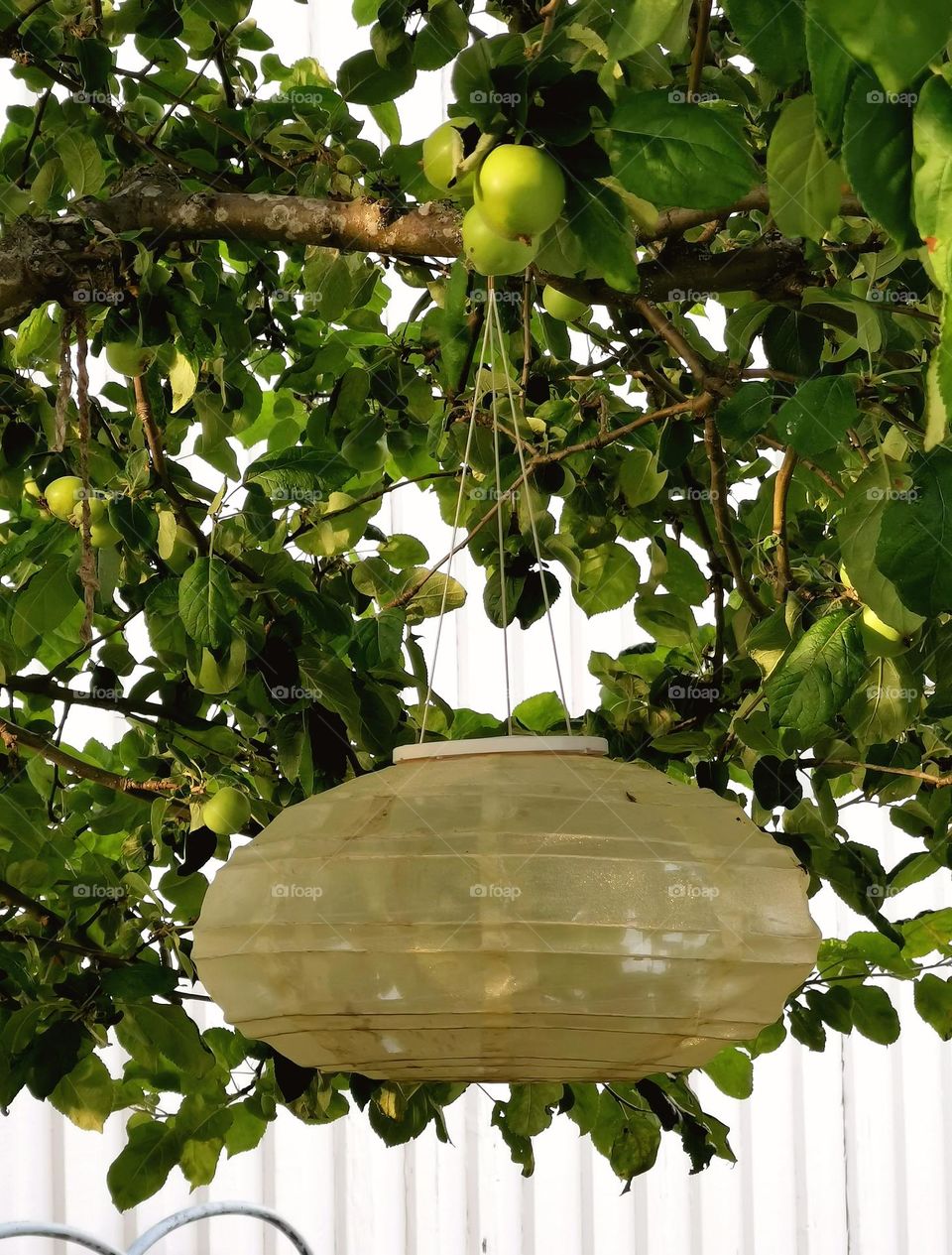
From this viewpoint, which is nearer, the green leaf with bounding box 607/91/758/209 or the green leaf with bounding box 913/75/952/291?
the green leaf with bounding box 913/75/952/291

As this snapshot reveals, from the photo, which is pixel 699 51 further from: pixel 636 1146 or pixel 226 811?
pixel 636 1146

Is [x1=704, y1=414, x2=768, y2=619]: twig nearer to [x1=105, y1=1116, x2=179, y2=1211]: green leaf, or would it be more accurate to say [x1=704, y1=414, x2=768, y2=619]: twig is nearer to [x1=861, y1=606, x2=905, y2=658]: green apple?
[x1=861, y1=606, x2=905, y2=658]: green apple

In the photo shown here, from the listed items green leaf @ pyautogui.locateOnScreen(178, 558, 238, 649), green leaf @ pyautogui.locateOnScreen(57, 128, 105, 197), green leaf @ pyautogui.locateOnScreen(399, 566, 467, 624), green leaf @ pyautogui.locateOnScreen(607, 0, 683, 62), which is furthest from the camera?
green leaf @ pyautogui.locateOnScreen(399, 566, 467, 624)

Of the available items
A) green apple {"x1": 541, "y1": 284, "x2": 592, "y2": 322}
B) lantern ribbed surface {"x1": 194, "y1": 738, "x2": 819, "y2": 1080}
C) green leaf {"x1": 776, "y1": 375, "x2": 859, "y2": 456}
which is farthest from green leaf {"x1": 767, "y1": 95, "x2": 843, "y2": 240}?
green apple {"x1": 541, "y1": 284, "x2": 592, "y2": 322}

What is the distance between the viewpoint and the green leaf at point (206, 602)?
997mm

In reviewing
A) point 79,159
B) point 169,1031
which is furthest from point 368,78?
point 169,1031

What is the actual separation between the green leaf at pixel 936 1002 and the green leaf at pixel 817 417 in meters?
0.88

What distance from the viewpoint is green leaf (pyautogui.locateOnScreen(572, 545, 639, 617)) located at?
1.44 metres

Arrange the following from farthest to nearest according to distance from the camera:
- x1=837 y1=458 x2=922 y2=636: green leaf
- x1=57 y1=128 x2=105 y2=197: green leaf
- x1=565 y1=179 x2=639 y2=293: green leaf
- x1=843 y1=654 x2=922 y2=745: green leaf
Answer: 1. x1=57 y1=128 x2=105 y2=197: green leaf
2. x1=843 y1=654 x2=922 y2=745: green leaf
3. x1=837 y1=458 x2=922 y2=636: green leaf
4. x1=565 y1=179 x2=639 y2=293: green leaf

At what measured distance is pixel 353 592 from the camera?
1334 mm

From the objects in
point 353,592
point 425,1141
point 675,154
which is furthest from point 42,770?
point 425,1141

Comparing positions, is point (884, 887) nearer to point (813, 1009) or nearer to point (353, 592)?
point (813, 1009)

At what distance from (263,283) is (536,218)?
1.02 meters

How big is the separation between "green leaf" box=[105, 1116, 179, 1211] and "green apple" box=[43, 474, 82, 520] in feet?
2.04
